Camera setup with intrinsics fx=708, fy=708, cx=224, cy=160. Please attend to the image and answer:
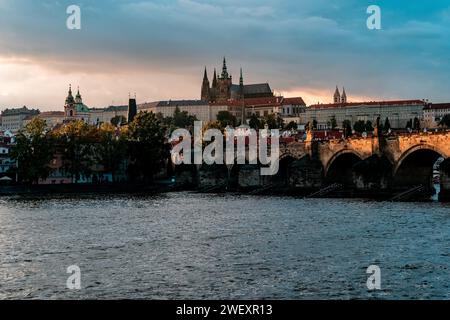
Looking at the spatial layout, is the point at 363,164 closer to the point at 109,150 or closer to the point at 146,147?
the point at 109,150

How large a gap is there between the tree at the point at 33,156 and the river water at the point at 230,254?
140 ft

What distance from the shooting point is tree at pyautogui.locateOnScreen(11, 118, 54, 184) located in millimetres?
99188

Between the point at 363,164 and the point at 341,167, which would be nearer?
the point at 363,164

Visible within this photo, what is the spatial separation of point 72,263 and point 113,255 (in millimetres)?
2687

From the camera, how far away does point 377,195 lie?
242ft

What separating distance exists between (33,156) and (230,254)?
72194 mm

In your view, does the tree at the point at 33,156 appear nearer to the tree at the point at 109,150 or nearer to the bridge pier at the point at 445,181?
the tree at the point at 109,150

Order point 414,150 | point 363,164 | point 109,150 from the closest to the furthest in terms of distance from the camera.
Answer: point 414,150 < point 363,164 < point 109,150

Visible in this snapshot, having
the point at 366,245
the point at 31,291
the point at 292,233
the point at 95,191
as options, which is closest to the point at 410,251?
the point at 366,245

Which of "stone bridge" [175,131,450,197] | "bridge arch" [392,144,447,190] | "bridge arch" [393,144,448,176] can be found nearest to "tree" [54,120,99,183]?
"stone bridge" [175,131,450,197]

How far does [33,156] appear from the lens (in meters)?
99.6

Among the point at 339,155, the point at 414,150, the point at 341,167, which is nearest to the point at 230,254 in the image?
the point at 414,150

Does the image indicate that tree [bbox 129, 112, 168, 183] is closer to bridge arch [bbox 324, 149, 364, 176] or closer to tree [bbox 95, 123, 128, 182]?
tree [bbox 95, 123, 128, 182]
